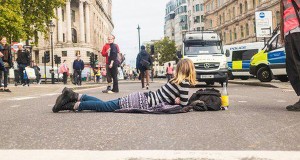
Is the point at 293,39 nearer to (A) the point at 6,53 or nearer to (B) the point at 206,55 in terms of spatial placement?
(B) the point at 206,55

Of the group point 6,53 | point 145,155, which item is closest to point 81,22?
point 6,53

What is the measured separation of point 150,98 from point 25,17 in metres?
23.4

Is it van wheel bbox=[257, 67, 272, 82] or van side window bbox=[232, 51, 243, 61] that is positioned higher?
van side window bbox=[232, 51, 243, 61]

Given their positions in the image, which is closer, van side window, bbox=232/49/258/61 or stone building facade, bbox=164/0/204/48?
van side window, bbox=232/49/258/61

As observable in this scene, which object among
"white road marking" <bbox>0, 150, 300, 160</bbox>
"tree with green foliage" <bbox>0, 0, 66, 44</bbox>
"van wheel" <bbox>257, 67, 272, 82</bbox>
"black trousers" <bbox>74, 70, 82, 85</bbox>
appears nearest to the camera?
"white road marking" <bbox>0, 150, 300, 160</bbox>

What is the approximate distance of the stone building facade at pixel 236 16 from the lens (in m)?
49.8

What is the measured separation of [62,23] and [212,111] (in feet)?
247

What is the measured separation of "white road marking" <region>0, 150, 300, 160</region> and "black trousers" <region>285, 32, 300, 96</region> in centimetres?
370

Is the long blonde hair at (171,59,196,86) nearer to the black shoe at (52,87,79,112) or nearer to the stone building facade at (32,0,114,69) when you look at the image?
the black shoe at (52,87,79,112)

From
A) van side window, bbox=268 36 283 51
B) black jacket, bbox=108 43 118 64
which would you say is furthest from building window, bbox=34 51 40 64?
black jacket, bbox=108 43 118 64

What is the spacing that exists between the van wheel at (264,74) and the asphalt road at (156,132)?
554 inches

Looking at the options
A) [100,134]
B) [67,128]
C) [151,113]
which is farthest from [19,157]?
[151,113]

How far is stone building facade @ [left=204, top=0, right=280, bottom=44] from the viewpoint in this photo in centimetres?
4981

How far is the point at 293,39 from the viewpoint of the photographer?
7.04m
